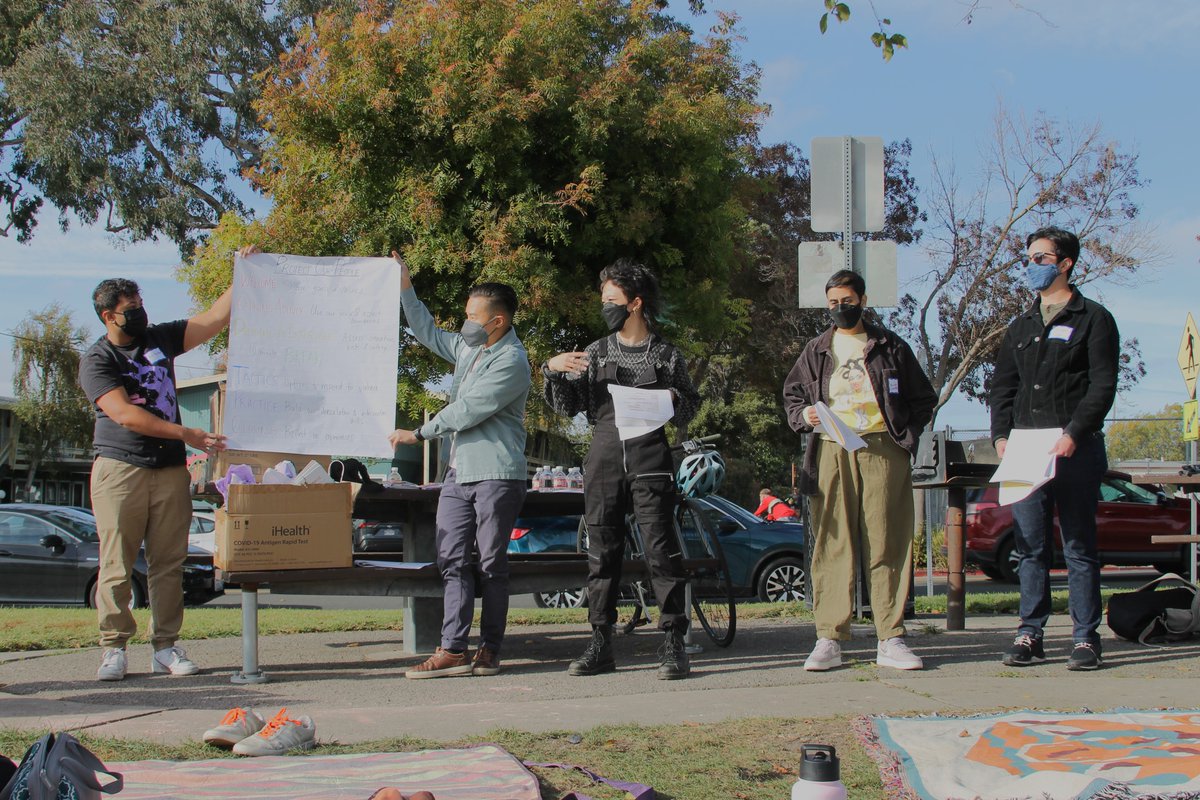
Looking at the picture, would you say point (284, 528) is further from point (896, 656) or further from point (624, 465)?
point (896, 656)

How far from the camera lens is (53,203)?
27000mm

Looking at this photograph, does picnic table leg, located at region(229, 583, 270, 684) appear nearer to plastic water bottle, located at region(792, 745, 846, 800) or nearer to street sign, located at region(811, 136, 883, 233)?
plastic water bottle, located at region(792, 745, 846, 800)

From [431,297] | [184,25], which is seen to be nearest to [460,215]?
[431,297]

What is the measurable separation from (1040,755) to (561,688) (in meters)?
2.43

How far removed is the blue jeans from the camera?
5.80 metres

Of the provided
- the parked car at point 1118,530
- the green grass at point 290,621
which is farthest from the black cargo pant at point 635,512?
the parked car at point 1118,530

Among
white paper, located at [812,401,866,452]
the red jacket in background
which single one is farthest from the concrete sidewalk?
the red jacket in background

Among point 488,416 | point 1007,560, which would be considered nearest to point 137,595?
point 488,416

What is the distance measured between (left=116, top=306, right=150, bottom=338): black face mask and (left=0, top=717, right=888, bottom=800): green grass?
2507mm

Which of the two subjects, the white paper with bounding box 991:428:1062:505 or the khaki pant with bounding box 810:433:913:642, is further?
the khaki pant with bounding box 810:433:913:642

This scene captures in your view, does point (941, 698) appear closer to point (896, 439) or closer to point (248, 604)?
point (896, 439)

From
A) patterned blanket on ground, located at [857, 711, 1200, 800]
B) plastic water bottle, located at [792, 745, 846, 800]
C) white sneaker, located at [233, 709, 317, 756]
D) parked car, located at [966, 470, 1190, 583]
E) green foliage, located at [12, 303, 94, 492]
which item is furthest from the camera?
green foliage, located at [12, 303, 94, 492]

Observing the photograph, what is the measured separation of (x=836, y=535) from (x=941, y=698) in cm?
127

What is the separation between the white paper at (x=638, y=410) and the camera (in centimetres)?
574
